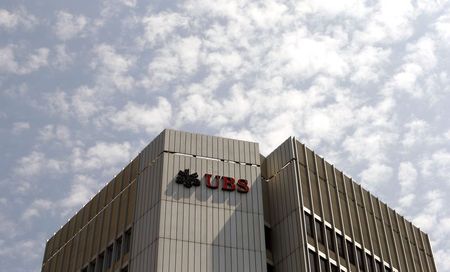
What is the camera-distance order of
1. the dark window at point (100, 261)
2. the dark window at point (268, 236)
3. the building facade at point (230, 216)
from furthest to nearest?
the dark window at point (100, 261)
the dark window at point (268, 236)
the building facade at point (230, 216)

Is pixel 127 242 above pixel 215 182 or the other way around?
the other way around

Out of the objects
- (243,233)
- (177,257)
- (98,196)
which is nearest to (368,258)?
(243,233)

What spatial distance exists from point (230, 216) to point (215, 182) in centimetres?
328

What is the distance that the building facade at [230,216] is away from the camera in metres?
54.7

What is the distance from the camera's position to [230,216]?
56.9 m

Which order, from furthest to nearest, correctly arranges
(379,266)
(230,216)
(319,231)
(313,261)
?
(379,266)
(319,231)
(230,216)
(313,261)

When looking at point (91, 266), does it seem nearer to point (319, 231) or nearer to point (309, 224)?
point (309, 224)

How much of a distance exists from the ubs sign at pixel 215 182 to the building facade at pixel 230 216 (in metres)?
0.08

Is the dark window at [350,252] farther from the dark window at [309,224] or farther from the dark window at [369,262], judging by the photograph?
the dark window at [309,224]

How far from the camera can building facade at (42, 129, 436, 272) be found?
54.7 meters

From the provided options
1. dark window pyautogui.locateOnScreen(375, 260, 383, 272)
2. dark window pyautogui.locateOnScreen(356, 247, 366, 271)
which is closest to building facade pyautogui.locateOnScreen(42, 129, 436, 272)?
dark window pyautogui.locateOnScreen(356, 247, 366, 271)

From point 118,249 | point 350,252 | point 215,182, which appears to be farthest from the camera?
point 350,252

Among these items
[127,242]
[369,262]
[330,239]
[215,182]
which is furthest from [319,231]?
[127,242]

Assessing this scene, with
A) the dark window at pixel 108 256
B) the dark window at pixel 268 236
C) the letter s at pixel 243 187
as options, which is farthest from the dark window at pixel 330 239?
the dark window at pixel 108 256
